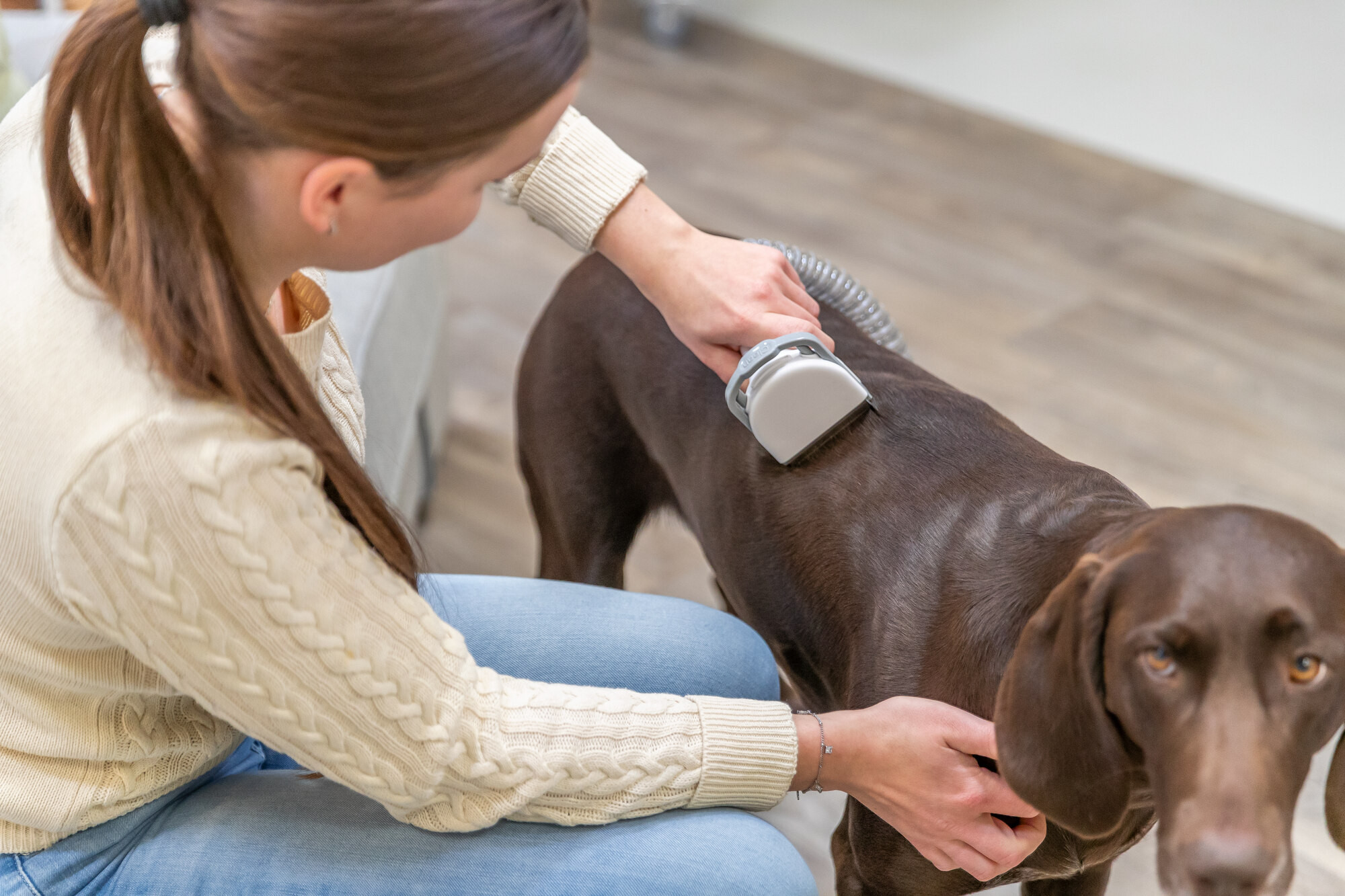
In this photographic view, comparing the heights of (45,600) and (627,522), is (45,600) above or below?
above

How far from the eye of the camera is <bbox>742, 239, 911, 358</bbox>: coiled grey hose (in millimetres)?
1538

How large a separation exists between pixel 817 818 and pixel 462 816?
89 cm

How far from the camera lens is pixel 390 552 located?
1.00 m

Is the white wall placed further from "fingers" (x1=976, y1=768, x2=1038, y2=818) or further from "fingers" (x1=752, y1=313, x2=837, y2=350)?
"fingers" (x1=976, y1=768, x2=1038, y2=818)

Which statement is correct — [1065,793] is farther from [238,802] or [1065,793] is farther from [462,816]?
[238,802]

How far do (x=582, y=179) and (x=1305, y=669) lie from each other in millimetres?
837

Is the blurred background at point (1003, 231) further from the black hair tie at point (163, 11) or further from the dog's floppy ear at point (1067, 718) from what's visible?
the black hair tie at point (163, 11)

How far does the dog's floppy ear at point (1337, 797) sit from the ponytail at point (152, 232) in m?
0.84

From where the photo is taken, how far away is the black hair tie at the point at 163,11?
832 millimetres

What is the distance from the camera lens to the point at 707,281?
1.31m

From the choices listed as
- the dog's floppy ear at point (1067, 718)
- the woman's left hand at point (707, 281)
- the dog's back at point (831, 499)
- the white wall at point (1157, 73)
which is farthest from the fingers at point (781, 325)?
the white wall at point (1157, 73)

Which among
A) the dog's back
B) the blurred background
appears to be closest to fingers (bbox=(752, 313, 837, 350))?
the dog's back

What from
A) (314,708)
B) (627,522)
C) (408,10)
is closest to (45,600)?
(314,708)

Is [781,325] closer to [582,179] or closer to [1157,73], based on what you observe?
[582,179]
